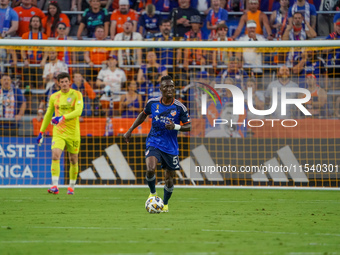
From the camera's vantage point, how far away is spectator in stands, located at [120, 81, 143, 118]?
17375 millimetres

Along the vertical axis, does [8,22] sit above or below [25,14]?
below

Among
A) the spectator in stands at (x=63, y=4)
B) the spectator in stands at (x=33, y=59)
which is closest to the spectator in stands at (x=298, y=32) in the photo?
the spectator in stands at (x=63, y=4)

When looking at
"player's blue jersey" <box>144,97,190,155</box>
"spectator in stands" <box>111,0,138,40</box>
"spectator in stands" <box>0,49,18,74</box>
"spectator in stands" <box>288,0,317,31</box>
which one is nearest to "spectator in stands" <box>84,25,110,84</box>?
"spectator in stands" <box>111,0,138,40</box>

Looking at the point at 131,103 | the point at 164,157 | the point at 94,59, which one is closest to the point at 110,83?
the point at 131,103

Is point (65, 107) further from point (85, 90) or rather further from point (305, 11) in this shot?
point (305, 11)

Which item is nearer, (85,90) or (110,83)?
(85,90)

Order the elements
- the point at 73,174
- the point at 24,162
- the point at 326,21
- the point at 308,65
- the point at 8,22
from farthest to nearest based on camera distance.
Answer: the point at 326,21, the point at 8,22, the point at 308,65, the point at 24,162, the point at 73,174

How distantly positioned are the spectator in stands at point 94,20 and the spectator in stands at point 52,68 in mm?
2226

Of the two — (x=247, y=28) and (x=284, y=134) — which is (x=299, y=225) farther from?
(x=247, y=28)

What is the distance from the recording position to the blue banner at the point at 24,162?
16438mm

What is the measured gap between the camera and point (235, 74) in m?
17.1

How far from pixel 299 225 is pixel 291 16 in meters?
11.8

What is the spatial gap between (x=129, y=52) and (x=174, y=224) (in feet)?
35.7

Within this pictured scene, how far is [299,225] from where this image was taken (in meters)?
9.13
